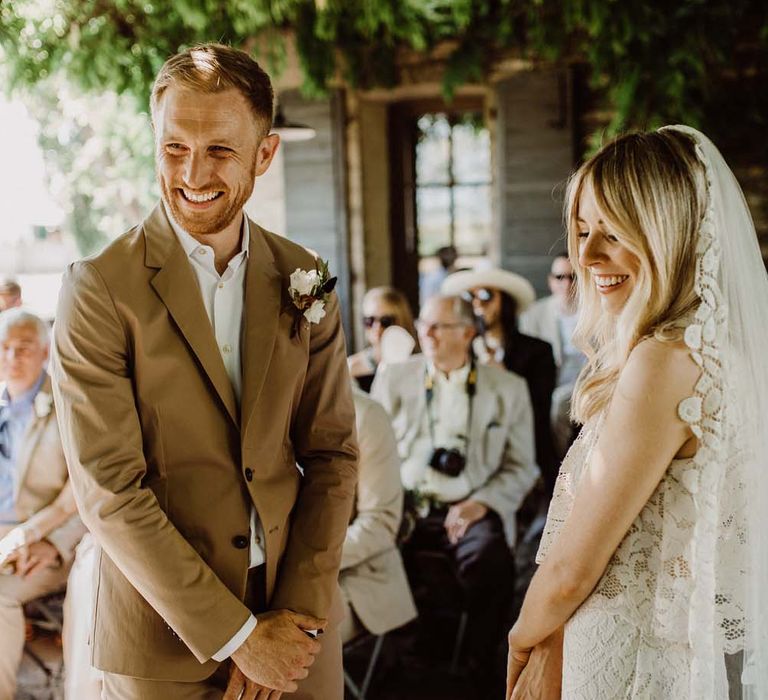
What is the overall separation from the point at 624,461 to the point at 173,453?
31.1 inches

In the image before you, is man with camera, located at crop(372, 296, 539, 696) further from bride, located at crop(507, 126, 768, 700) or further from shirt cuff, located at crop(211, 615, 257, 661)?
shirt cuff, located at crop(211, 615, 257, 661)

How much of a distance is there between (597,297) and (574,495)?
41 cm

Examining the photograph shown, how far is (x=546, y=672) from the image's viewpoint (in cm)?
170

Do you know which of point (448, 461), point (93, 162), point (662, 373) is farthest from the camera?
point (93, 162)

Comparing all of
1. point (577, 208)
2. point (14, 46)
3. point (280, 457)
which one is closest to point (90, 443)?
point (280, 457)

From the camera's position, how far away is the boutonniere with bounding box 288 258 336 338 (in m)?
1.67

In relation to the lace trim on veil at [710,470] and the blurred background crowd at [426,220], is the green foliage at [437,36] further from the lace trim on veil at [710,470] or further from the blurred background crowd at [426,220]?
the lace trim on veil at [710,470]

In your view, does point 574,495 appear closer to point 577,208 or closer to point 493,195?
point 577,208

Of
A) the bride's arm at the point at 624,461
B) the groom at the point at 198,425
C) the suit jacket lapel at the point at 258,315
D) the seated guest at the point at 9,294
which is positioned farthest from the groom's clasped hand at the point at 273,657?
the seated guest at the point at 9,294

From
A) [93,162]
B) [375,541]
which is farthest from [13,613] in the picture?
[93,162]

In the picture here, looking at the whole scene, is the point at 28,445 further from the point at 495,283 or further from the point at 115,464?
the point at 495,283

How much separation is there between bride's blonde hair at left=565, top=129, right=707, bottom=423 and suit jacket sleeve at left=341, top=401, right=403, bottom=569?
1.76 metres

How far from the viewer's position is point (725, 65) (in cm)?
593

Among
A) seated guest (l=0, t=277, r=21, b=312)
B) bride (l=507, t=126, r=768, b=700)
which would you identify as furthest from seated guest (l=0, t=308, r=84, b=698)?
bride (l=507, t=126, r=768, b=700)
